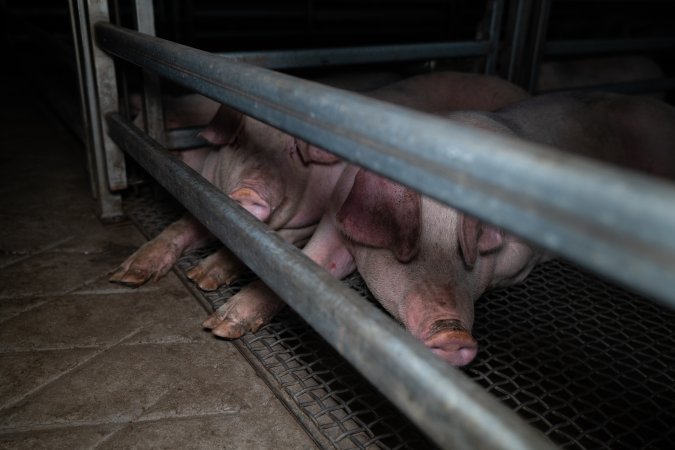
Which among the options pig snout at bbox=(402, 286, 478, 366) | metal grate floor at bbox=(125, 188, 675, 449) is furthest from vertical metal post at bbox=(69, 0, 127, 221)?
pig snout at bbox=(402, 286, 478, 366)

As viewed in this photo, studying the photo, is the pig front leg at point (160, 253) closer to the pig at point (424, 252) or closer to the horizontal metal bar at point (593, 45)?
the pig at point (424, 252)

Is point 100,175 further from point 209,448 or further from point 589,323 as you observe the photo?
point 589,323

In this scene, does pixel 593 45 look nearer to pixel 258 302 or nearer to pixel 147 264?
pixel 258 302

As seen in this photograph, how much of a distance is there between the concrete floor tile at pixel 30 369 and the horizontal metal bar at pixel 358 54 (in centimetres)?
126

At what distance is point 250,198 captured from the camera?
199 centimetres

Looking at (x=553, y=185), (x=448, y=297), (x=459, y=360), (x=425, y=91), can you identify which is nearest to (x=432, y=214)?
(x=448, y=297)

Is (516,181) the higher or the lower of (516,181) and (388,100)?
the higher

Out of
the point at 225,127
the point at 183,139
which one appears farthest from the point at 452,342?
the point at 183,139

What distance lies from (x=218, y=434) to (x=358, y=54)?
198cm

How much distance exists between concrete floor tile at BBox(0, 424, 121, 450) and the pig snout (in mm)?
797

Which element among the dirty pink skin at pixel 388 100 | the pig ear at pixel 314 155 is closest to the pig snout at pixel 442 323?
the dirty pink skin at pixel 388 100

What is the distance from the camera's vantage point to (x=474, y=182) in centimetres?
67

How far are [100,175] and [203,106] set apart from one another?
A: 0.58 metres

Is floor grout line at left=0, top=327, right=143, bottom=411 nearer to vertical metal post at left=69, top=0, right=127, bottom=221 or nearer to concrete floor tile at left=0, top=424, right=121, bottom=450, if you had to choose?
concrete floor tile at left=0, top=424, right=121, bottom=450
